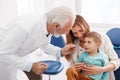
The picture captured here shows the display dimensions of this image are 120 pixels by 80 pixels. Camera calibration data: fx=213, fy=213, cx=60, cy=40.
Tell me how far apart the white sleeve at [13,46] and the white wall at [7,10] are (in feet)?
5.72

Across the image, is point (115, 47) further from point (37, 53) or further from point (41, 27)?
point (37, 53)

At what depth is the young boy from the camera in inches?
73.5

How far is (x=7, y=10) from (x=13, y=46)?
6.23 feet

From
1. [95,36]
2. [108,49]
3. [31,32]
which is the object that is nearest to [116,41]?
[108,49]

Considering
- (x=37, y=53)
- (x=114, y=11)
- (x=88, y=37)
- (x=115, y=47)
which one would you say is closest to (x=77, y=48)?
(x=88, y=37)

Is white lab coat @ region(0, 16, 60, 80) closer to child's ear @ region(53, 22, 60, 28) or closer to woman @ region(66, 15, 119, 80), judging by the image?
child's ear @ region(53, 22, 60, 28)

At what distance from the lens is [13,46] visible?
1637mm

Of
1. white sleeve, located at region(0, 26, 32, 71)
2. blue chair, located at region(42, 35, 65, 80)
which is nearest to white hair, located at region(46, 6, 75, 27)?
white sleeve, located at region(0, 26, 32, 71)

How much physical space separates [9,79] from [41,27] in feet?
2.21

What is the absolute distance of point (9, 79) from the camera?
2027 millimetres

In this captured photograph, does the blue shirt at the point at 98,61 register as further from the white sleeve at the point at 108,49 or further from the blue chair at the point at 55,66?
the blue chair at the point at 55,66

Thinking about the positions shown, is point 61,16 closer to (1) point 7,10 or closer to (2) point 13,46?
(2) point 13,46

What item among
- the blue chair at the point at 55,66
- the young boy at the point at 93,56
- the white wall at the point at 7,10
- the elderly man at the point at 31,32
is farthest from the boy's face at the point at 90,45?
the white wall at the point at 7,10

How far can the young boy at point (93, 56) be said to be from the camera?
1866 millimetres
